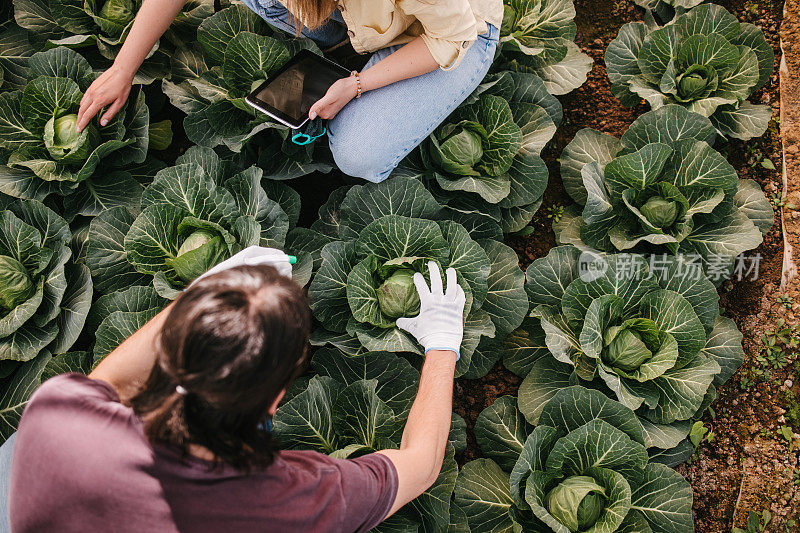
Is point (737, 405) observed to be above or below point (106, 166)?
below

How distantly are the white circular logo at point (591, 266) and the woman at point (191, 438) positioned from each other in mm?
1643

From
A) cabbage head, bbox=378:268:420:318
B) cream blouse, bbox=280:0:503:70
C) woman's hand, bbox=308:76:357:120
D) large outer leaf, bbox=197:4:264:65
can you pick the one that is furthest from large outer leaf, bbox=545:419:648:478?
large outer leaf, bbox=197:4:264:65

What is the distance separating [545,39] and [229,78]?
5.45 feet

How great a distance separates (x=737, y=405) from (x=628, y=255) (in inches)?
37.7

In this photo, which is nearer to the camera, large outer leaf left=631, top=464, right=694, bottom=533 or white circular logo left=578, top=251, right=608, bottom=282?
large outer leaf left=631, top=464, right=694, bottom=533

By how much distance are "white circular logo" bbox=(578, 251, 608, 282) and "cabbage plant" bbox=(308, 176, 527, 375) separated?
31 cm

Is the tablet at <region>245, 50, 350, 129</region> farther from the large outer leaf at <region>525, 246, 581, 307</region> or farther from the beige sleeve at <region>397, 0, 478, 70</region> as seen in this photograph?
the large outer leaf at <region>525, 246, 581, 307</region>

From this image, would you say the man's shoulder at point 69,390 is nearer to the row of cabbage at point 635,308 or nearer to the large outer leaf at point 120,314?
the large outer leaf at point 120,314

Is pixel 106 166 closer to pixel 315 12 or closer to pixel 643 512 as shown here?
pixel 315 12

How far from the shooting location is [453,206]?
9.37ft

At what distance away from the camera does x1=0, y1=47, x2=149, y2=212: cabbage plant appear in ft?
8.36

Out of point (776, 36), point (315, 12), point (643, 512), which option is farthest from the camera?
point (776, 36)

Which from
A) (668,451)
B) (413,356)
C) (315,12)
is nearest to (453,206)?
(413,356)

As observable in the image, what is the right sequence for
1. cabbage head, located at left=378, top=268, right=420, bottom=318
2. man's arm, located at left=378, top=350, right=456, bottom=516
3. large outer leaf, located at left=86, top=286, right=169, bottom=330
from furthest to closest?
large outer leaf, located at left=86, top=286, right=169, bottom=330
cabbage head, located at left=378, top=268, right=420, bottom=318
man's arm, located at left=378, top=350, right=456, bottom=516
